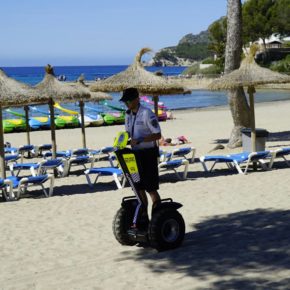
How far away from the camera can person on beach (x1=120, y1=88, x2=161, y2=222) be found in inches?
245

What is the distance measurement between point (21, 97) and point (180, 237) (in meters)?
5.33

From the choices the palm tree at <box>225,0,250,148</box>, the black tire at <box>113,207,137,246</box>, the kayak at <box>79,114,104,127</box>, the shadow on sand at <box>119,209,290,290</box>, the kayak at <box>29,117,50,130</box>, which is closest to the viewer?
the shadow on sand at <box>119,209,290,290</box>

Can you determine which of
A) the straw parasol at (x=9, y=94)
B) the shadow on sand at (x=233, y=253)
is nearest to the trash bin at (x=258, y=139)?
the straw parasol at (x=9, y=94)

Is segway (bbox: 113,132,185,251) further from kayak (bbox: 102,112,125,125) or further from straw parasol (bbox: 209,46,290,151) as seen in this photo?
kayak (bbox: 102,112,125,125)

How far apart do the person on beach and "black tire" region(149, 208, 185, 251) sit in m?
0.22

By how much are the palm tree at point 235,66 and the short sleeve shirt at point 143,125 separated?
35.3ft

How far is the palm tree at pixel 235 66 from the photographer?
16.9 m

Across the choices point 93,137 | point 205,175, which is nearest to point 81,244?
point 205,175

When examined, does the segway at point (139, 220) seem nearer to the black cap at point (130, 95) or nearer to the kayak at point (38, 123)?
the black cap at point (130, 95)

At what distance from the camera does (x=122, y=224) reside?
659 cm

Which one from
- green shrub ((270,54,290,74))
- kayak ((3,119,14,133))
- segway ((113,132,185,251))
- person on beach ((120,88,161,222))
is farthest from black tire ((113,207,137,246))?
green shrub ((270,54,290,74))

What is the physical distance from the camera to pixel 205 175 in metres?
12.6

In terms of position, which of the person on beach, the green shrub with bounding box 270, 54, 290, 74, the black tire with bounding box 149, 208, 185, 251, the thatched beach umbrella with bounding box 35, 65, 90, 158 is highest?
the green shrub with bounding box 270, 54, 290, 74

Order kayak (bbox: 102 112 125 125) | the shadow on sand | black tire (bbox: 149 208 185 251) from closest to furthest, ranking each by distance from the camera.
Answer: the shadow on sand → black tire (bbox: 149 208 185 251) → kayak (bbox: 102 112 125 125)
